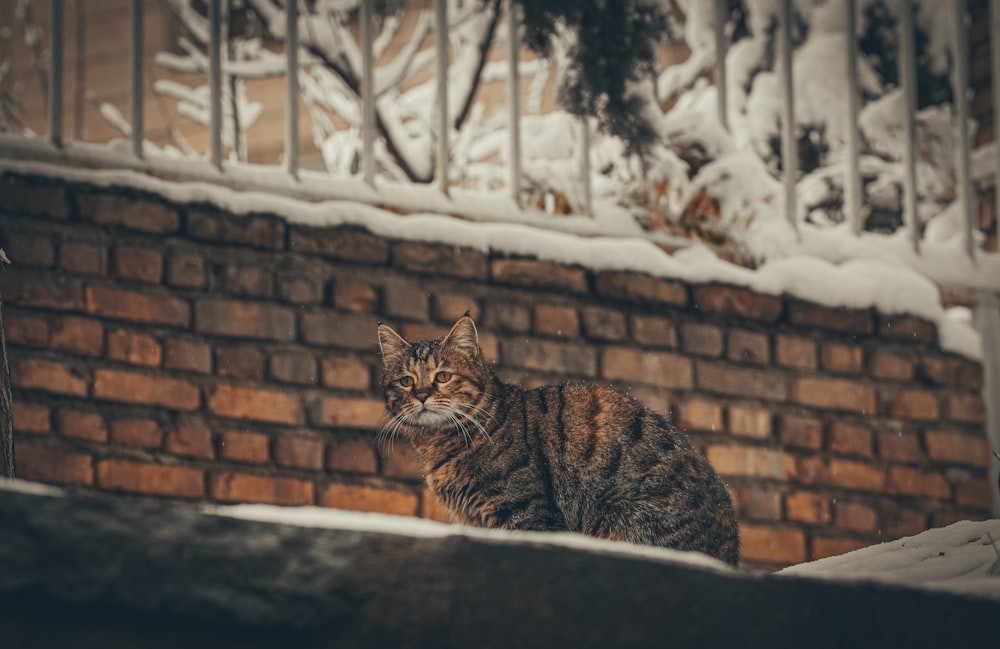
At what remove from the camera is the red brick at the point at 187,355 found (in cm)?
327

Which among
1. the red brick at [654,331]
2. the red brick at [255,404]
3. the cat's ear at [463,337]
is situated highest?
the red brick at [654,331]

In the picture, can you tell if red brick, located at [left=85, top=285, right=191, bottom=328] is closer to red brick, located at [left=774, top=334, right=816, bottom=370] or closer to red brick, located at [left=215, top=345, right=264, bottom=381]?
red brick, located at [left=215, top=345, right=264, bottom=381]

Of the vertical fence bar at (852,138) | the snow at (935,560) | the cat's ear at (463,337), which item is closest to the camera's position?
the snow at (935,560)

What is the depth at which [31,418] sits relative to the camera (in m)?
3.09

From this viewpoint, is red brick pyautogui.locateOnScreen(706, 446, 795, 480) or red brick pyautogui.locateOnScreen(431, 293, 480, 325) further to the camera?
red brick pyautogui.locateOnScreen(706, 446, 795, 480)

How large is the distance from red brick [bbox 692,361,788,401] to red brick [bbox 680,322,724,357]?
0.12 feet

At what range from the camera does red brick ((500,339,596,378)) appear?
360 cm

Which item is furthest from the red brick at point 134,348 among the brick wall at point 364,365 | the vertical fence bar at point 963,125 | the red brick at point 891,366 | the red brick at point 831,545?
the vertical fence bar at point 963,125

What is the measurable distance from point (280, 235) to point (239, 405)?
0.49 meters

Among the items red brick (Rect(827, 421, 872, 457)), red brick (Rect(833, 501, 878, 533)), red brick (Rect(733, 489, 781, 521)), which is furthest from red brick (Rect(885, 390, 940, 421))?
red brick (Rect(733, 489, 781, 521))

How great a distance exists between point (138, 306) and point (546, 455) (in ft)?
3.83

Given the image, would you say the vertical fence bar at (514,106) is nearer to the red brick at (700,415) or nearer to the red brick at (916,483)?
the red brick at (700,415)

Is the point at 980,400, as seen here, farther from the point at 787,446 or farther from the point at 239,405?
the point at 239,405

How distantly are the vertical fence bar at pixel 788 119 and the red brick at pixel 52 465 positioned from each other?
2.28 metres
